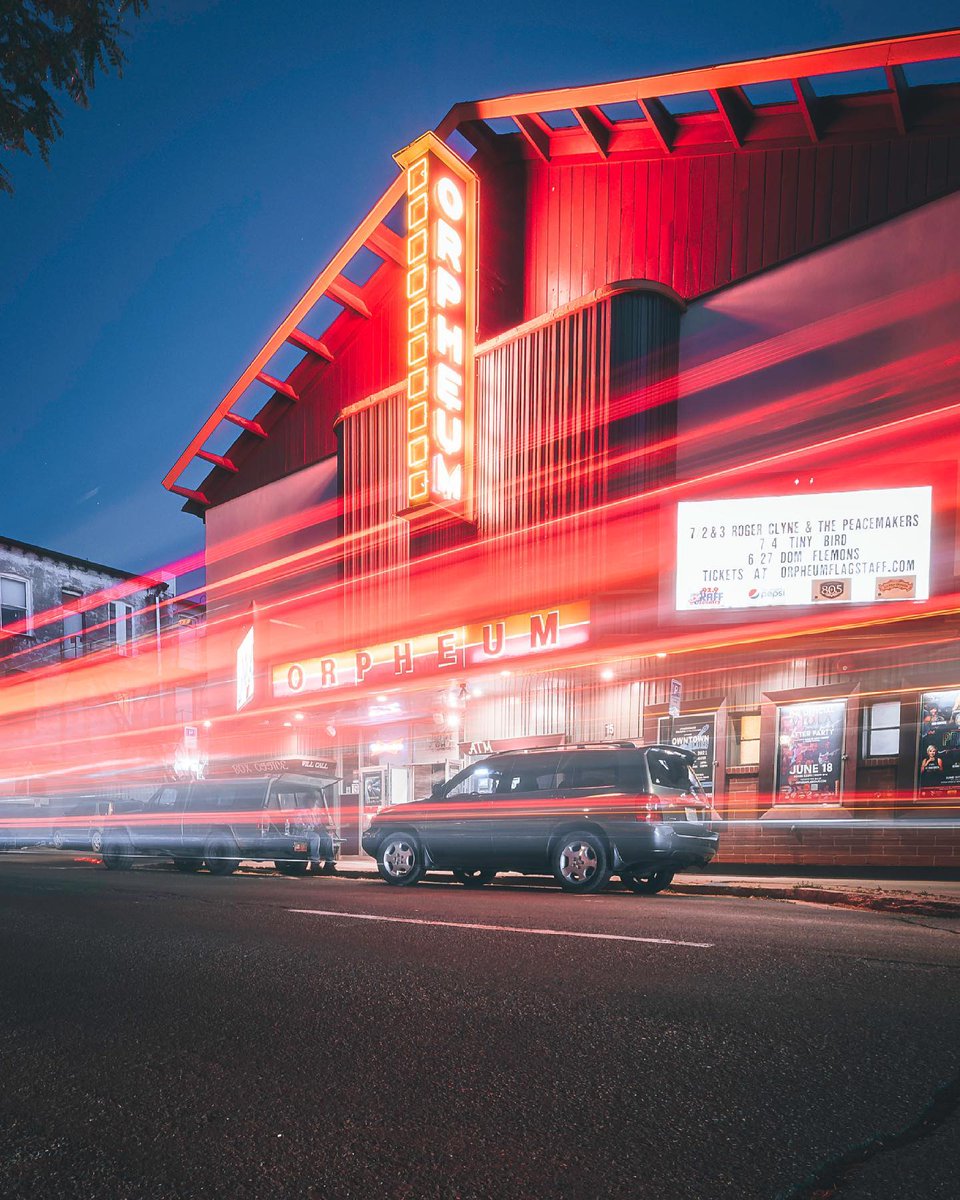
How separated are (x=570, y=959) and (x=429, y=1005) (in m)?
1.39

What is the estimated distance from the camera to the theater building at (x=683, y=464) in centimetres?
1530

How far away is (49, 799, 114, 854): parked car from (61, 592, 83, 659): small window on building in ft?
76.0

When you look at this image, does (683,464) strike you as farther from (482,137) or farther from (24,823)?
(24,823)

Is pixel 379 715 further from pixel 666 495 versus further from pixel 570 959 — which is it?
pixel 570 959

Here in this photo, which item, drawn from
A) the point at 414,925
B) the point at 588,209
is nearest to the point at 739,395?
the point at 588,209

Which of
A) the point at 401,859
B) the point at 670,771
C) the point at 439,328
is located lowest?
the point at 401,859

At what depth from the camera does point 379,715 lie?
71.5 ft

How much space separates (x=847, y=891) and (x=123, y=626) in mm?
44654

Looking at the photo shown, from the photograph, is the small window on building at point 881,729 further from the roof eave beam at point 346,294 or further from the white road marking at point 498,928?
the roof eave beam at point 346,294

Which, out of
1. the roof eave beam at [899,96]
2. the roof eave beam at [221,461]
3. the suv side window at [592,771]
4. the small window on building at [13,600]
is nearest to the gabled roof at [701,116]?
the roof eave beam at [899,96]

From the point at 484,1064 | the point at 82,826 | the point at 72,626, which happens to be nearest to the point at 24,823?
the point at 82,826

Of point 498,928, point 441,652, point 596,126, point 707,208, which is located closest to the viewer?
point 498,928

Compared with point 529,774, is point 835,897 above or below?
below

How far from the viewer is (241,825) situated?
1540 cm
